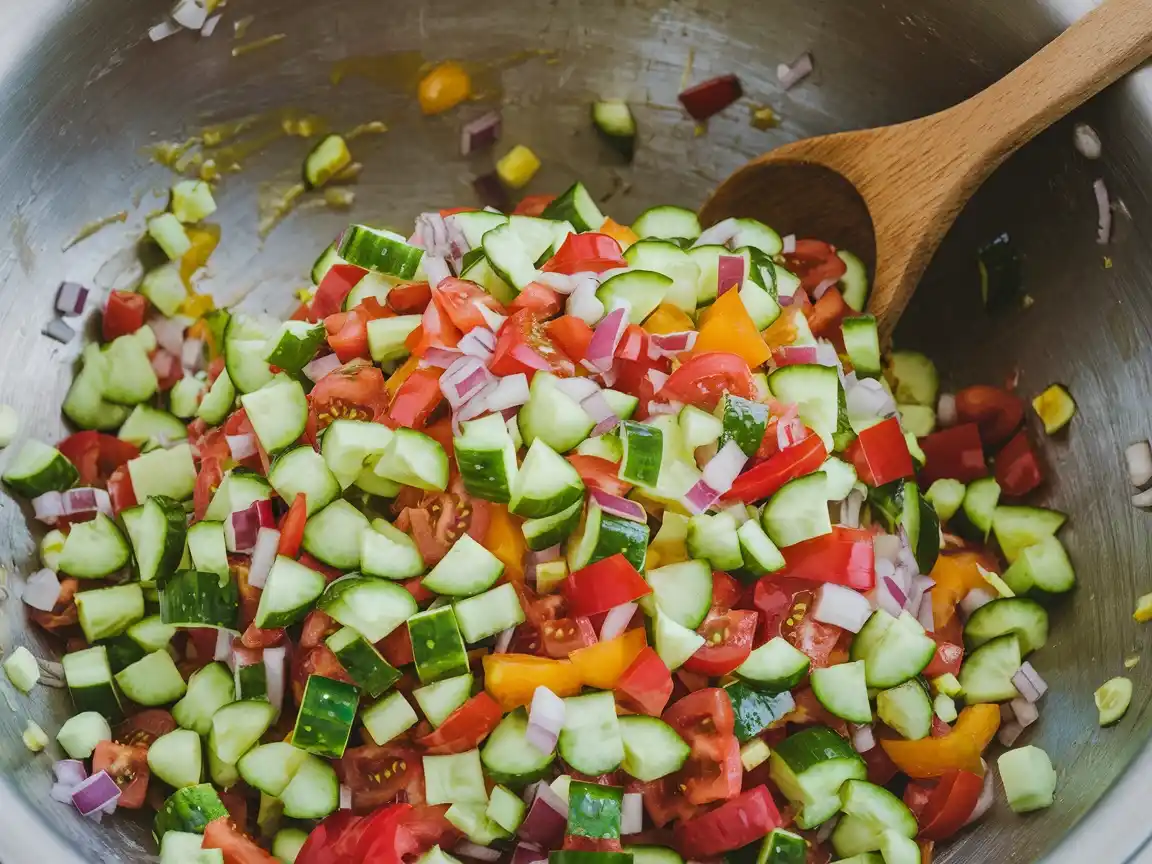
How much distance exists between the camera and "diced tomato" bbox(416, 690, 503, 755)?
1.76 metres

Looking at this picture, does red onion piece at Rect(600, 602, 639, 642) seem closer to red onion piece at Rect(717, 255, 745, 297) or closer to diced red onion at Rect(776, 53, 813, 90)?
red onion piece at Rect(717, 255, 745, 297)

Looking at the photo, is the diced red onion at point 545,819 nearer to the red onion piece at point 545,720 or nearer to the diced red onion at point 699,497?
the red onion piece at point 545,720

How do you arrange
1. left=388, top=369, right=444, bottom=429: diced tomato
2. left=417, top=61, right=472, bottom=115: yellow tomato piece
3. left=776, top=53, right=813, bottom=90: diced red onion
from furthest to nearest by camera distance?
1. left=417, top=61, right=472, bottom=115: yellow tomato piece
2. left=776, top=53, right=813, bottom=90: diced red onion
3. left=388, top=369, right=444, bottom=429: diced tomato

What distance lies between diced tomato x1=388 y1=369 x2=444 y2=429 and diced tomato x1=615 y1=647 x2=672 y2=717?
1.90 ft

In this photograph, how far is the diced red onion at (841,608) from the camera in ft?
6.20

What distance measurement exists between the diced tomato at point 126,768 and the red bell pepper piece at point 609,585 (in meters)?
0.89

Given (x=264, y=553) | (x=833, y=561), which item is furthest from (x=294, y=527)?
(x=833, y=561)

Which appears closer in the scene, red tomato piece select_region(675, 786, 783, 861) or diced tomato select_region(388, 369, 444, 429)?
red tomato piece select_region(675, 786, 783, 861)

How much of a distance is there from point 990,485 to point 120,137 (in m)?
2.05

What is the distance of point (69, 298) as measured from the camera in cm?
229

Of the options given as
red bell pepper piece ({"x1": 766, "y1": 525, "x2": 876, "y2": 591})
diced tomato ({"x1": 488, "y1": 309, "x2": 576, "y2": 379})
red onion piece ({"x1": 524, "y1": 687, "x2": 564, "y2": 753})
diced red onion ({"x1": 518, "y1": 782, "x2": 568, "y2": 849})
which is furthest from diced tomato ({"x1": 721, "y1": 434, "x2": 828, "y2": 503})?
diced red onion ({"x1": 518, "y1": 782, "x2": 568, "y2": 849})

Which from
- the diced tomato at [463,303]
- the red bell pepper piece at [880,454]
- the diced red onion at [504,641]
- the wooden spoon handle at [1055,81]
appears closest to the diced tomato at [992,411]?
the red bell pepper piece at [880,454]

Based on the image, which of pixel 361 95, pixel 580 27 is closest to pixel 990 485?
pixel 580 27

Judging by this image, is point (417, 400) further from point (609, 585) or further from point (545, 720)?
point (545, 720)
